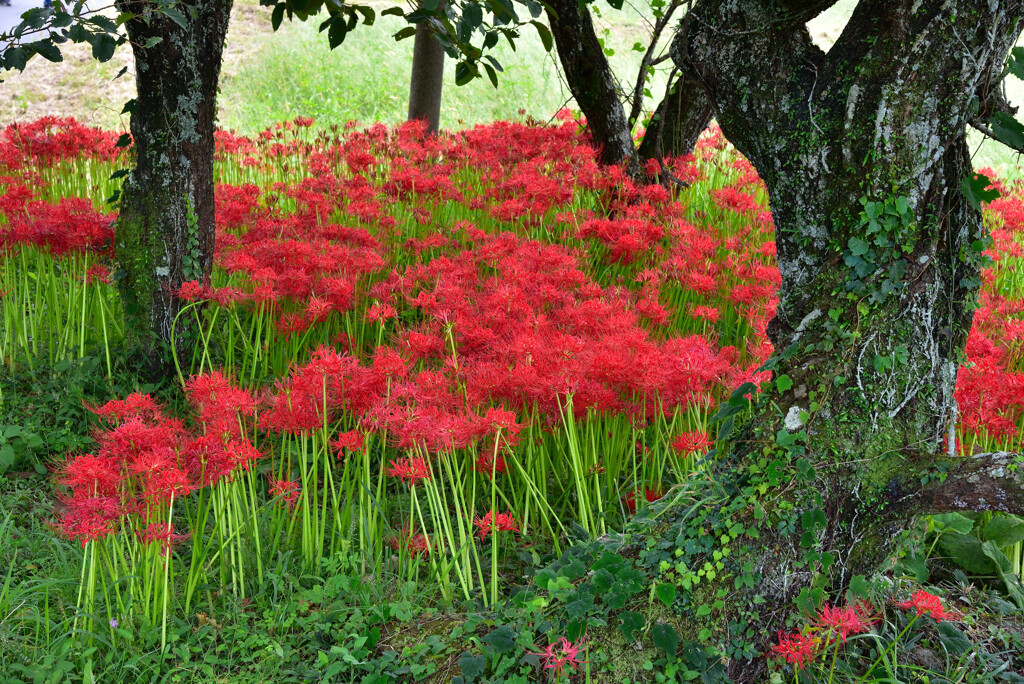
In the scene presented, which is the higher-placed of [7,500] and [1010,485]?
[1010,485]

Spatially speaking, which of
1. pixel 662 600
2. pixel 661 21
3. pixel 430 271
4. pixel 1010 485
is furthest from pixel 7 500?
pixel 661 21

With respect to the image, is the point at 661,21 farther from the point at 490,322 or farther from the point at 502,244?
the point at 490,322

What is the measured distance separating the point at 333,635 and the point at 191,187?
2660mm

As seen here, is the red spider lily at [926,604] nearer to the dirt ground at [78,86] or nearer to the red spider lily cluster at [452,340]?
the red spider lily cluster at [452,340]

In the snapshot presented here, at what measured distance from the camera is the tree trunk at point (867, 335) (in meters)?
2.29

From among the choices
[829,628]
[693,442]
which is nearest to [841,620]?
[829,628]

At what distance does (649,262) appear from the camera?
4.97m

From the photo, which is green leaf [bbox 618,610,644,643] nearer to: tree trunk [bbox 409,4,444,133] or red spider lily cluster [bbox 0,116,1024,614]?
red spider lily cluster [bbox 0,116,1024,614]

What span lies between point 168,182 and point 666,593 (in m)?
3.28

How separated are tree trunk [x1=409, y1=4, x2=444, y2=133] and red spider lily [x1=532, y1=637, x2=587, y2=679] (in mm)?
6599

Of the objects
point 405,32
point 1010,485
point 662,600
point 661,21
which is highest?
point 661,21

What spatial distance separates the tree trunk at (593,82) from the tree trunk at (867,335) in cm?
364

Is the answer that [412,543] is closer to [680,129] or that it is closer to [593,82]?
[593,82]

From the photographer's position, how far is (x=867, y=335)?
240 cm
